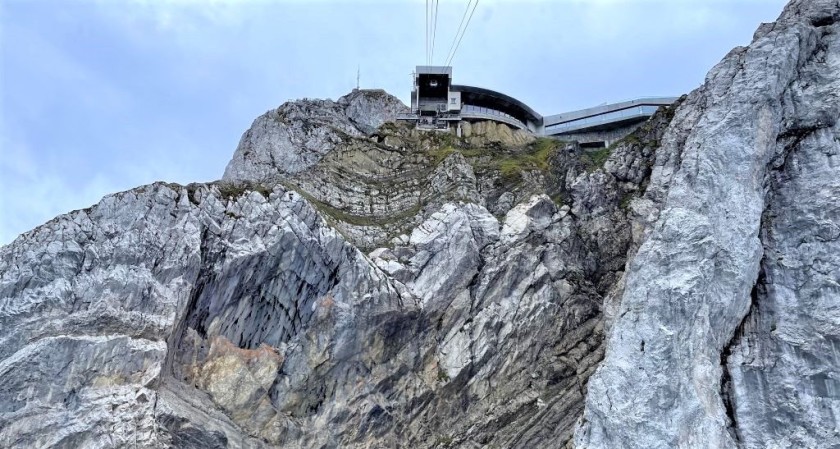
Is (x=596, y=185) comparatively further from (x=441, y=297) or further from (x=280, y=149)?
(x=280, y=149)

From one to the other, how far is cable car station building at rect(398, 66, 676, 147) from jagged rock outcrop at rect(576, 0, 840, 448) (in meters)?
16.4

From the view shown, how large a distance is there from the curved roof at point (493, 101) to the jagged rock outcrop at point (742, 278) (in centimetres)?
1959

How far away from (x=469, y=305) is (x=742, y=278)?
13.4 meters

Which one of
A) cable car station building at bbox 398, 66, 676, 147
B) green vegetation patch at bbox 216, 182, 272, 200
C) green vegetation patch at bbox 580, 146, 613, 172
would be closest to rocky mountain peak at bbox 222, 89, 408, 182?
cable car station building at bbox 398, 66, 676, 147

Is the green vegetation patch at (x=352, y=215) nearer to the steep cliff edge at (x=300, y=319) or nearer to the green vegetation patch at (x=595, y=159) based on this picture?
the steep cliff edge at (x=300, y=319)

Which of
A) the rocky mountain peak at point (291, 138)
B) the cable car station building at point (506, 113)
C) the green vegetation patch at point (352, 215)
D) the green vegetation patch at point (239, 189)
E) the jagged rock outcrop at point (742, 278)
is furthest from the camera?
the cable car station building at point (506, 113)

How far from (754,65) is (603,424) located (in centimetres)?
2343

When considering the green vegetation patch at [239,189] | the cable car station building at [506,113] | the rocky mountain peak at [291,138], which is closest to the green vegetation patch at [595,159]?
the cable car station building at [506,113]

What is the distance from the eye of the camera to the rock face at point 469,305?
32.2 m

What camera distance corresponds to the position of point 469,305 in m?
38.7

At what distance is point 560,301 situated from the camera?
3944 centimetres

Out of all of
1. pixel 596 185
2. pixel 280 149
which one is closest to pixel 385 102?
pixel 280 149

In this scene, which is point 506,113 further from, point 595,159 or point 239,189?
point 239,189

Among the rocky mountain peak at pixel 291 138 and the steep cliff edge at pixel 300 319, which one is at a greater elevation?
the rocky mountain peak at pixel 291 138
